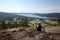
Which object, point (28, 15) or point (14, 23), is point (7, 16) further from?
point (28, 15)

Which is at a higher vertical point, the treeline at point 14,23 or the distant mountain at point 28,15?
the distant mountain at point 28,15

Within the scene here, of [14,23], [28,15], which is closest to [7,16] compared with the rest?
[14,23]

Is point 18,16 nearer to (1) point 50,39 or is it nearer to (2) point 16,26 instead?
(2) point 16,26

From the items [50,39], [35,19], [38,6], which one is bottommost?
[50,39]

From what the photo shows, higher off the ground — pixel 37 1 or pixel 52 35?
pixel 37 1

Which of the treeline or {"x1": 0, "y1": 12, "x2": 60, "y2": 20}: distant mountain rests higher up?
{"x1": 0, "y1": 12, "x2": 60, "y2": 20}: distant mountain

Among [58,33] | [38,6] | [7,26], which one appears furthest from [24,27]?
[58,33]

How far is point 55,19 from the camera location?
4.72 ft

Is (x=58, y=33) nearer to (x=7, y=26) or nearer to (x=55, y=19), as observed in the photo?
(x=55, y=19)

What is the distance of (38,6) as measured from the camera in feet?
4.75

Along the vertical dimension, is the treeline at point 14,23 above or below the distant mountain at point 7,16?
below

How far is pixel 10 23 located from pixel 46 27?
49 centimetres

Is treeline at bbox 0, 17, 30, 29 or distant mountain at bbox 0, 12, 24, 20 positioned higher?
distant mountain at bbox 0, 12, 24, 20

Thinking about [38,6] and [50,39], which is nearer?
[50,39]
